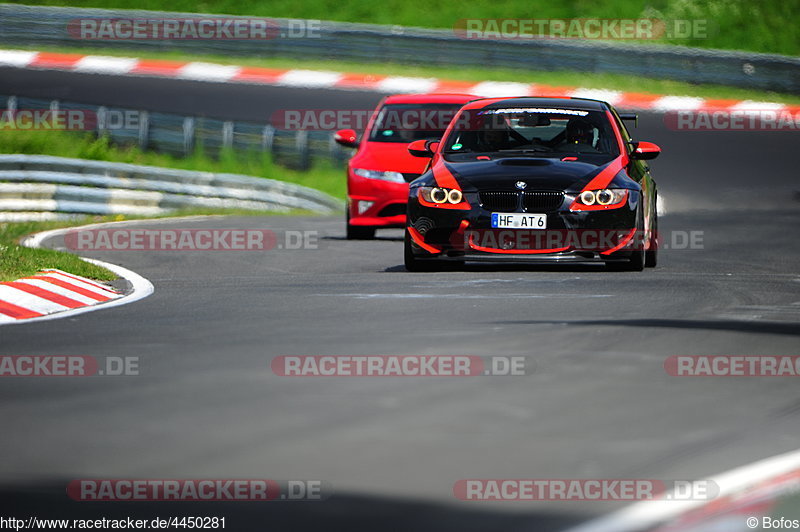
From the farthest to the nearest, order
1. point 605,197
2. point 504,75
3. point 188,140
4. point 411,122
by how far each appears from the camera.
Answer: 1. point 504,75
2. point 188,140
3. point 411,122
4. point 605,197

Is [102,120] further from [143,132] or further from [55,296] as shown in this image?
[55,296]

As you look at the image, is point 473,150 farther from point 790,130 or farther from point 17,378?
point 790,130

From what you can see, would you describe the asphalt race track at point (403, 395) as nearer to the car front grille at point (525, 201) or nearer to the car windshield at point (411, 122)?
the car front grille at point (525, 201)

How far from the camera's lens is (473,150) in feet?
43.9

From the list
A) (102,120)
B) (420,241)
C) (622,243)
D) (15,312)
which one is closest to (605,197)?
(622,243)

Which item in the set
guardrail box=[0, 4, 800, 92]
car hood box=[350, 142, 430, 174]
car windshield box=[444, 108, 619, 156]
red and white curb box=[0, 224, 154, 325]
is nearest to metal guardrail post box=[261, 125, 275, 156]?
guardrail box=[0, 4, 800, 92]

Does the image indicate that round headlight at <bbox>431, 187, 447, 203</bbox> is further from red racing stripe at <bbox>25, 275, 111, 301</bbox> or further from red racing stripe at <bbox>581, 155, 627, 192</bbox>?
red racing stripe at <bbox>25, 275, 111, 301</bbox>

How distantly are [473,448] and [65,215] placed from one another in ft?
55.8

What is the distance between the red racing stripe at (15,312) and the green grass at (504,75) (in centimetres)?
1940

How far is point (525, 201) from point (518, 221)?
0.54 ft

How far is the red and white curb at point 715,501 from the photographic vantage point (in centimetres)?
459

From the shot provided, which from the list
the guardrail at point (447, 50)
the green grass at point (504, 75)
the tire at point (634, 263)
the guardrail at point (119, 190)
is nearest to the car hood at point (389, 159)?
the tire at point (634, 263)

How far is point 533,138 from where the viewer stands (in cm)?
1344

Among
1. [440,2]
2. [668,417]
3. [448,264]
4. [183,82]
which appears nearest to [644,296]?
[448,264]
